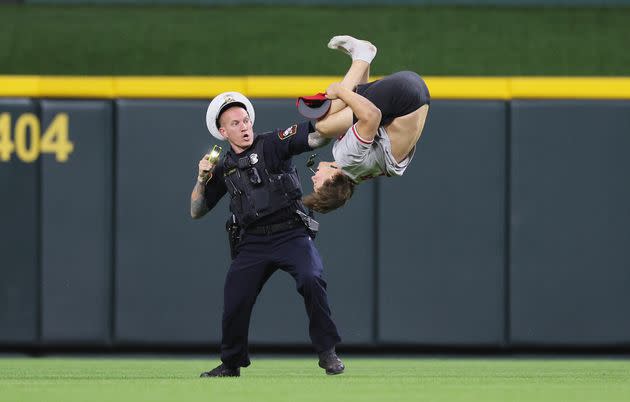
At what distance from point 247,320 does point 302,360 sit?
190 cm

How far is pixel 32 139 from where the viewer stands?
9203 millimetres

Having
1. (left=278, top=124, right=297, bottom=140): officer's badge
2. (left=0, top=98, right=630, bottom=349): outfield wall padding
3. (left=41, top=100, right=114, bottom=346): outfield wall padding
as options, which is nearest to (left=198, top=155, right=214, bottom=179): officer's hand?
(left=278, top=124, right=297, bottom=140): officer's badge

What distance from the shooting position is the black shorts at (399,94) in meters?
6.39

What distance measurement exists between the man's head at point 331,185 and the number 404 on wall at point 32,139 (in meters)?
3.03

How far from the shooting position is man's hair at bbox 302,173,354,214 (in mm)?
6668
